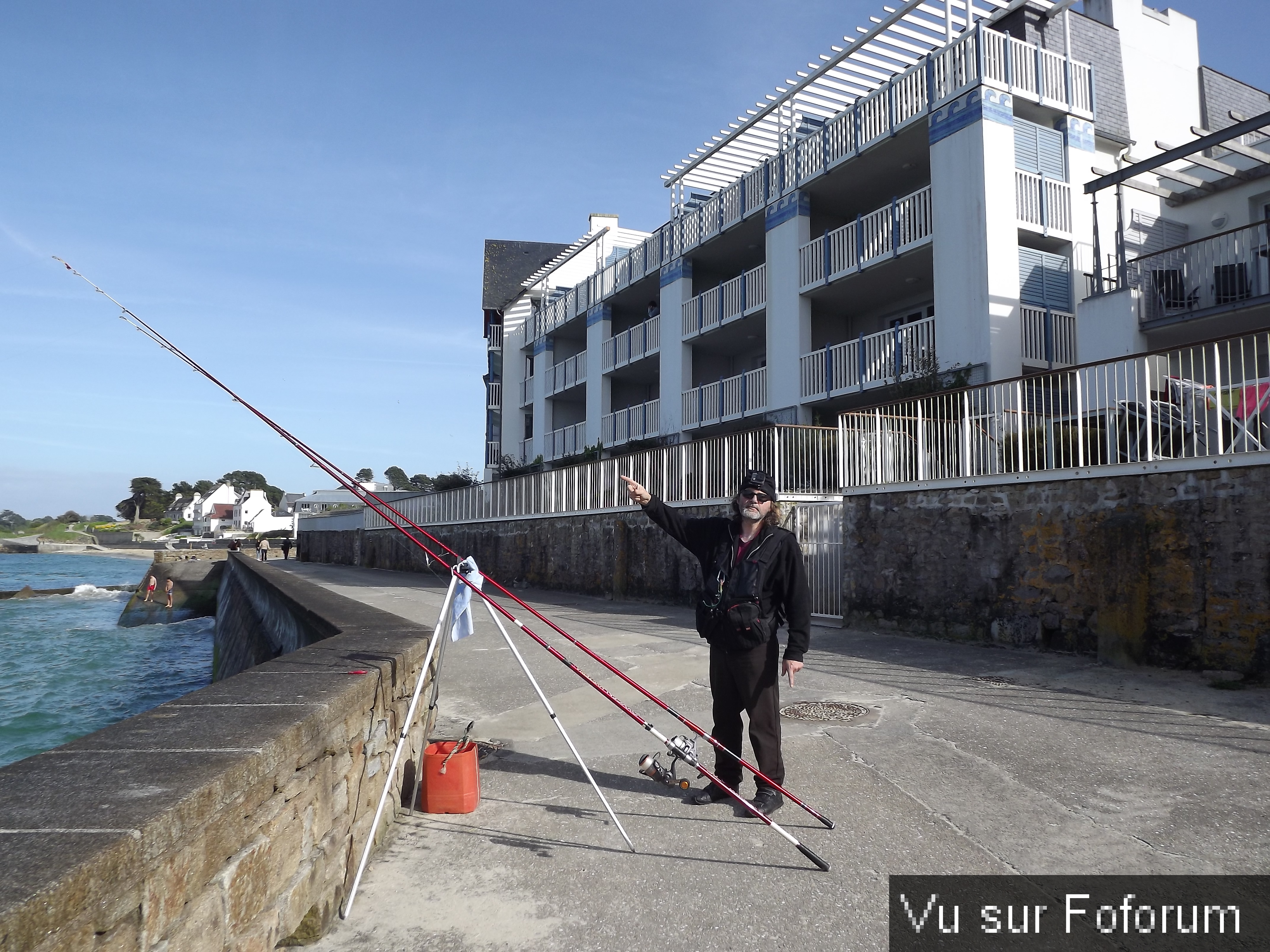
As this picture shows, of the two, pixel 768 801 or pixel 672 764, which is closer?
pixel 768 801

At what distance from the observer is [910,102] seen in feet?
55.1

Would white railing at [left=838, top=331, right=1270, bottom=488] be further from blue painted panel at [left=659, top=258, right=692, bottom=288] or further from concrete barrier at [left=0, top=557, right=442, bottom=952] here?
blue painted panel at [left=659, top=258, right=692, bottom=288]

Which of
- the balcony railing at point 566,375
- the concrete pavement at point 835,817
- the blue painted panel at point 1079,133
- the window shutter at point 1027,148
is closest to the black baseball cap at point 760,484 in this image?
the concrete pavement at point 835,817

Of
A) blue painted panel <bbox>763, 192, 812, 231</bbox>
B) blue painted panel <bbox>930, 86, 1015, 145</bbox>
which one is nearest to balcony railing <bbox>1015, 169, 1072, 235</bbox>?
blue painted panel <bbox>930, 86, 1015, 145</bbox>

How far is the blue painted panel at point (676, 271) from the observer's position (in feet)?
78.0

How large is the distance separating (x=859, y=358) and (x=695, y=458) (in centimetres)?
462

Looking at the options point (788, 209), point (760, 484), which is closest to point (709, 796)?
point (760, 484)

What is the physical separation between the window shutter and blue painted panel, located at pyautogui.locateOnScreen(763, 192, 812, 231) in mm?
4903

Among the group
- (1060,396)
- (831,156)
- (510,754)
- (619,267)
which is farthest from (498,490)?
(510,754)

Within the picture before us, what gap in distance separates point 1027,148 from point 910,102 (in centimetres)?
249

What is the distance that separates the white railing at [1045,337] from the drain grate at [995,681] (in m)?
9.17

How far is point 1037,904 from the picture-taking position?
3.29m

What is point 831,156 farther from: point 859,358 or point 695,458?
point 695,458

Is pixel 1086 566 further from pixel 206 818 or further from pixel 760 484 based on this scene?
pixel 206 818
